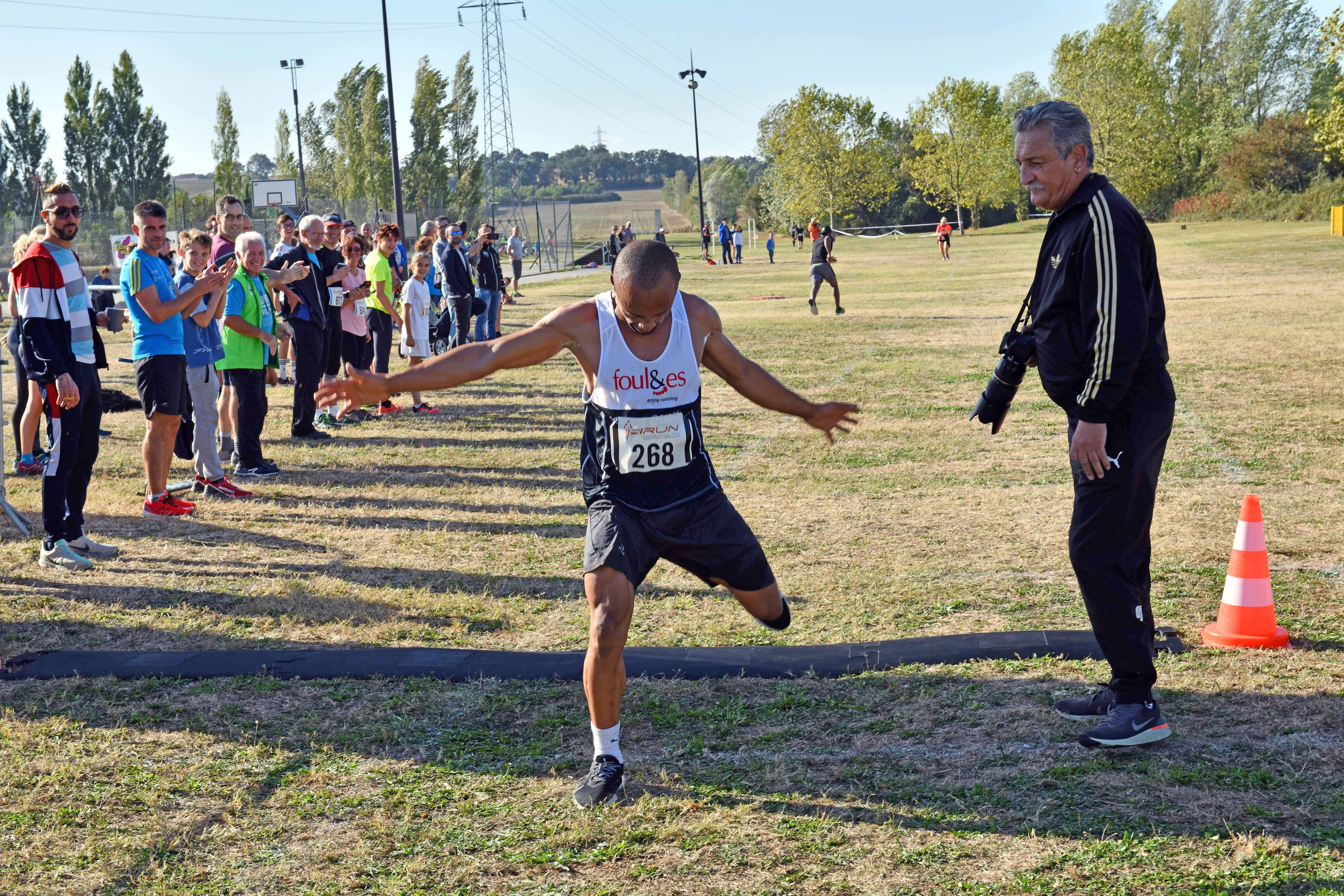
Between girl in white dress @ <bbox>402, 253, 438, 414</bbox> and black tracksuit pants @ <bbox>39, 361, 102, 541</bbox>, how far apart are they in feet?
18.7

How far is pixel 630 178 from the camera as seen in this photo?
196875mm

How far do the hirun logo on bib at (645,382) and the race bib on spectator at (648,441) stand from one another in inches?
3.7

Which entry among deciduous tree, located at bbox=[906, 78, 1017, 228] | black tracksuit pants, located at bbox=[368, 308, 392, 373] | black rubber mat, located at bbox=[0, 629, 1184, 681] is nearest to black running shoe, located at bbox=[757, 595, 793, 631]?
black rubber mat, located at bbox=[0, 629, 1184, 681]

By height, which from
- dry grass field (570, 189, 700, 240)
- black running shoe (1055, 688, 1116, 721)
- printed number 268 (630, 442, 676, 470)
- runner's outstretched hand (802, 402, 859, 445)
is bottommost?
black running shoe (1055, 688, 1116, 721)

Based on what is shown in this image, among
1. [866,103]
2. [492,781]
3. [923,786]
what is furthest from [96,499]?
[866,103]

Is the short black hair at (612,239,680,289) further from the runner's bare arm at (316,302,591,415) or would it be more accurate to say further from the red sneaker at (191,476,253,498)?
the red sneaker at (191,476,253,498)

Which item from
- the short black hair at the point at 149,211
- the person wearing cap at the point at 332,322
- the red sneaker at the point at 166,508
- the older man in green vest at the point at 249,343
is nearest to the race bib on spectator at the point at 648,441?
the short black hair at the point at 149,211

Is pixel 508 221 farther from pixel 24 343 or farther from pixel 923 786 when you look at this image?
pixel 923 786

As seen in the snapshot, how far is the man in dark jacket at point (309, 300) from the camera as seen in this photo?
35.4 feet

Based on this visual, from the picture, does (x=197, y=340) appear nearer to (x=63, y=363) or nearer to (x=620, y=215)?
Answer: (x=63, y=363)

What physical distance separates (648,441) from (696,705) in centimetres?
134

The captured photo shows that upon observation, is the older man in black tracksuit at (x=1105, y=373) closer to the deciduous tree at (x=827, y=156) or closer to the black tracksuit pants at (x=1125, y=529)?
the black tracksuit pants at (x=1125, y=529)

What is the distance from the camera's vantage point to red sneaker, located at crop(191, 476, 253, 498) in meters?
9.15

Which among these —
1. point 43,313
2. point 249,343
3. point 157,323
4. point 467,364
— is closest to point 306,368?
point 249,343
